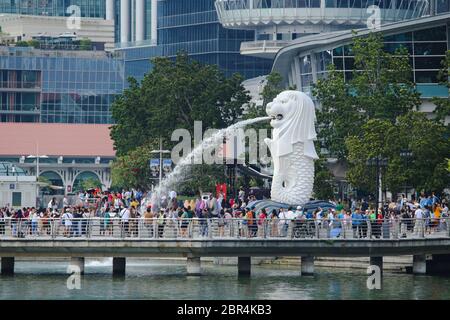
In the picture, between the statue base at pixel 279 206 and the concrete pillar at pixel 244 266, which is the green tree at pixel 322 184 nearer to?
the statue base at pixel 279 206

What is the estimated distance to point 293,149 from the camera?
7169 centimetres

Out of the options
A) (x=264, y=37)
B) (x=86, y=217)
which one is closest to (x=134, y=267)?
(x=86, y=217)

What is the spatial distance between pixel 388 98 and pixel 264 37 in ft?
196

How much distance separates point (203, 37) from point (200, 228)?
107282 millimetres

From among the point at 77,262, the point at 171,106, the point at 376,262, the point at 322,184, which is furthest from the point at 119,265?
the point at 171,106

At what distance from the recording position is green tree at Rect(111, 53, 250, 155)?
95.9 m

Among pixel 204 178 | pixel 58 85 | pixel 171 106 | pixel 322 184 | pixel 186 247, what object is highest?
pixel 58 85

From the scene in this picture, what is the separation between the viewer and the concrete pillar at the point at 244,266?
65.9 metres

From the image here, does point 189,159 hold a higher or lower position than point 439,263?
higher

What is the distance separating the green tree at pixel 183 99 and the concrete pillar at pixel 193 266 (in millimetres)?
30059

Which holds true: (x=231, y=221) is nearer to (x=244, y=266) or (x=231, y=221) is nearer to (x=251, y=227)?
(x=251, y=227)

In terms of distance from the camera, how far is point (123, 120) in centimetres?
10394

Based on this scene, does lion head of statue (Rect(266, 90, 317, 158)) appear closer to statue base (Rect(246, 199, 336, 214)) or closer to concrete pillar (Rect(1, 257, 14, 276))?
statue base (Rect(246, 199, 336, 214))
